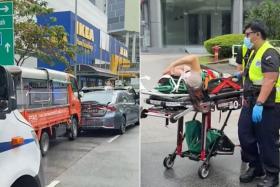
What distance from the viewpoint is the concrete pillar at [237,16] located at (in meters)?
22.1

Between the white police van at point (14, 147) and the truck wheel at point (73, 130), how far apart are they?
860cm

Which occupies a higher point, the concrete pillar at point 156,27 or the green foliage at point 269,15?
the green foliage at point 269,15

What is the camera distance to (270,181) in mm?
5320

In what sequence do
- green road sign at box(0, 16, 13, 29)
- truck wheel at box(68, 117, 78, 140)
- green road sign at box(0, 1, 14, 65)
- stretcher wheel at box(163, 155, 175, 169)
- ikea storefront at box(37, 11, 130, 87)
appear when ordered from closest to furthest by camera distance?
stretcher wheel at box(163, 155, 175, 169) < green road sign at box(0, 1, 14, 65) < green road sign at box(0, 16, 13, 29) < truck wheel at box(68, 117, 78, 140) < ikea storefront at box(37, 11, 130, 87)

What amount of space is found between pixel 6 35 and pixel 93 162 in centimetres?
283

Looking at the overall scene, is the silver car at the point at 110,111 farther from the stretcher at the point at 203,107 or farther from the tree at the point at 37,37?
the stretcher at the point at 203,107

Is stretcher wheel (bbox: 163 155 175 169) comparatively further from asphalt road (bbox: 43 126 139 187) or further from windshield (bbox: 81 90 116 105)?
windshield (bbox: 81 90 116 105)

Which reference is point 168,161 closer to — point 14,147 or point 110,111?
point 14,147

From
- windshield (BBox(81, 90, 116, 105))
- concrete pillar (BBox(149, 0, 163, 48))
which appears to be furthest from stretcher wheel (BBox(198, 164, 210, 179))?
windshield (BBox(81, 90, 116, 105))

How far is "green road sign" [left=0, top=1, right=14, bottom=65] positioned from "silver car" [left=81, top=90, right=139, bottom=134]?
4340 millimetres

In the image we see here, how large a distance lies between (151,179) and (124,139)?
6558mm

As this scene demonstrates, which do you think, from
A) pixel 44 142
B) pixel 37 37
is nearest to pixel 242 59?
pixel 44 142

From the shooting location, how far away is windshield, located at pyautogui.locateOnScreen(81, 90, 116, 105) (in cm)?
1348

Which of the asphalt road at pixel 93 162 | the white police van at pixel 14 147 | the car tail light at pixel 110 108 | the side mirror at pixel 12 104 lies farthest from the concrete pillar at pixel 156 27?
the side mirror at pixel 12 104
